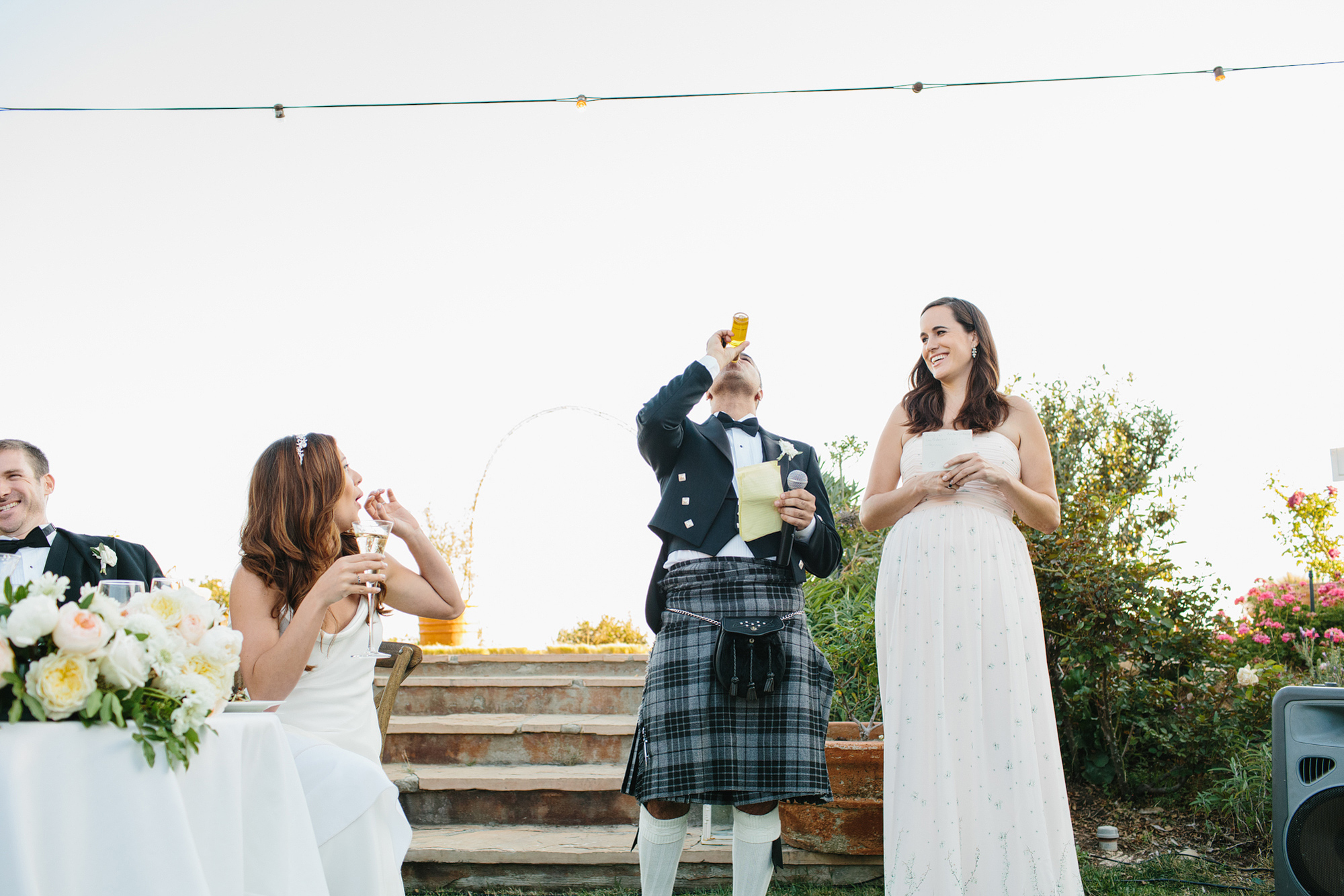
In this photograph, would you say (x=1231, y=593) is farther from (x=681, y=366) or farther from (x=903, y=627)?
(x=681, y=366)

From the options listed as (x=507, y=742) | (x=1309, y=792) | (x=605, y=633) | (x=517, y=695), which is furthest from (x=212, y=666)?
(x=605, y=633)

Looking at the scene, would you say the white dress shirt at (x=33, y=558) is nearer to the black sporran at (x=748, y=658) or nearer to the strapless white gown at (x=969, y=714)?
the black sporran at (x=748, y=658)

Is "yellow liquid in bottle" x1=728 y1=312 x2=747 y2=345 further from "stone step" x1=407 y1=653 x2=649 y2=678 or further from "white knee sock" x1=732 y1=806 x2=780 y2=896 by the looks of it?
"stone step" x1=407 y1=653 x2=649 y2=678

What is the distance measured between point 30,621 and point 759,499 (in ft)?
5.85

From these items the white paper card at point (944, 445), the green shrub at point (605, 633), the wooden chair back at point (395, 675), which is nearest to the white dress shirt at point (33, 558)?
the wooden chair back at point (395, 675)

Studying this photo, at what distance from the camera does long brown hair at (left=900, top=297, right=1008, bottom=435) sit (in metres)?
2.80

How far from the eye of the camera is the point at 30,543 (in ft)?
10.7

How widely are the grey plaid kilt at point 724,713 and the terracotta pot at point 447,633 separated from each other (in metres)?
4.95

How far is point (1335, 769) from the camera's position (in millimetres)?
2484

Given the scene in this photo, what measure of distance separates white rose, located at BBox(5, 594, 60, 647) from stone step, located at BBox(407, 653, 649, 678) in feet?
14.1

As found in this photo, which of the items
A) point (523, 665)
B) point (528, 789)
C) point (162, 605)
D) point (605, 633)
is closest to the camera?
point (162, 605)

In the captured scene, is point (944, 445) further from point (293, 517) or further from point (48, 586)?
point (48, 586)

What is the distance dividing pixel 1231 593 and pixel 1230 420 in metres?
4.51

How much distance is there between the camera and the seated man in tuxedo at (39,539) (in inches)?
127
